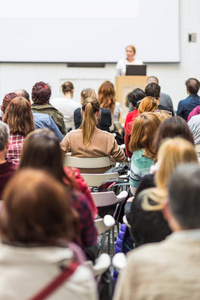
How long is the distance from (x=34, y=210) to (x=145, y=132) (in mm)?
1987

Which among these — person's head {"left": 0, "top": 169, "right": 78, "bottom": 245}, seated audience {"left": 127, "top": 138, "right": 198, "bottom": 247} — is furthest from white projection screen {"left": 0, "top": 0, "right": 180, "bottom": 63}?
person's head {"left": 0, "top": 169, "right": 78, "bottom": 245}

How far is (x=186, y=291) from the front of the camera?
1503mm

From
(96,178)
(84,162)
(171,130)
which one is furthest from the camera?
(84,162)

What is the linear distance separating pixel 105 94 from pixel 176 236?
4.88 metres

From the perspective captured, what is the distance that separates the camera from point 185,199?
4.95 feet

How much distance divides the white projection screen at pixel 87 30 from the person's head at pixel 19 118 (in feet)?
21.8

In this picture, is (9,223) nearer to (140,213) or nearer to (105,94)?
(140,213)

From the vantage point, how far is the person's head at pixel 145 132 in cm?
330

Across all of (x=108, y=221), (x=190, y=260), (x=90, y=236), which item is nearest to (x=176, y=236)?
(x=190, y=260)

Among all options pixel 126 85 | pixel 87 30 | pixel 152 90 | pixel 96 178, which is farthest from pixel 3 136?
pixel 87 30

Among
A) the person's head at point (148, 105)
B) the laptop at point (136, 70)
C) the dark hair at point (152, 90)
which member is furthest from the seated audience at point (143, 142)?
the laptop at point (136, 70)

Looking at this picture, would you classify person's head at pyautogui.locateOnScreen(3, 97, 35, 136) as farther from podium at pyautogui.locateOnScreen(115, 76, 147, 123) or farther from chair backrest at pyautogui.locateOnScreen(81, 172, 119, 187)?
podium at pyautogui.locateOnScreen(115, 76, 147, 123)

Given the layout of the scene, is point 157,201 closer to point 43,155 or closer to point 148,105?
point 43,155

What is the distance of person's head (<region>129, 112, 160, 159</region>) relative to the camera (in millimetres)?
3299
